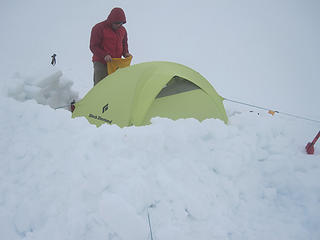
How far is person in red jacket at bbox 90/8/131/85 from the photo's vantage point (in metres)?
3.87

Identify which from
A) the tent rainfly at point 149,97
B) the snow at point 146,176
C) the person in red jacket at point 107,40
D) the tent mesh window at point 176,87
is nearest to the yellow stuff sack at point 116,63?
the person in red jacket at point 107,40

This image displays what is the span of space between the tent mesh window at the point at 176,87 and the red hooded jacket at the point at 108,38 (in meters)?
1.74

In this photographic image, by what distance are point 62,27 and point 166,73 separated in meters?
16.2

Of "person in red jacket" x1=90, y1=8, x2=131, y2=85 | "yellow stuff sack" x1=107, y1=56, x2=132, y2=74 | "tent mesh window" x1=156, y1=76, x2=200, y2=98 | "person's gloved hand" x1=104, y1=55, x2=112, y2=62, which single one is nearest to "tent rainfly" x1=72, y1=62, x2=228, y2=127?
"tent mesh window" x1=156, y1=76, x2=200, y2=98

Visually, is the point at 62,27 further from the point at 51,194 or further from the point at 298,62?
the point at 51,194

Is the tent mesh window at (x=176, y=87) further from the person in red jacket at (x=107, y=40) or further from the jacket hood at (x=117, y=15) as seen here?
the jacket hood at (x=117, y=15)

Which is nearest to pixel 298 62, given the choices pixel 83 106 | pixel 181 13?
pixel 83 106

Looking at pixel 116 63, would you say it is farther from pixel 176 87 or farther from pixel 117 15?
pixel 176 87

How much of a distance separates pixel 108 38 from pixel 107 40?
0.14ft

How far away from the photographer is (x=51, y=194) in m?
1.67

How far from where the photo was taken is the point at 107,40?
4.11m

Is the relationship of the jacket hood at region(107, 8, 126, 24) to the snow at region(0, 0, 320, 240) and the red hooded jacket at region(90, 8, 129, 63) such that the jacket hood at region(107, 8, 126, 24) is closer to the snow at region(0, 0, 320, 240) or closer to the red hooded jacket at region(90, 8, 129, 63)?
the red hooded jacket at region(90, 8, 129, 63)

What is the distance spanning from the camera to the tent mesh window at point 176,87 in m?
2.82

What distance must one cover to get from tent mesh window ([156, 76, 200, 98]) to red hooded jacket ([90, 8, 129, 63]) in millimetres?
1742
